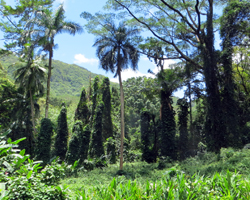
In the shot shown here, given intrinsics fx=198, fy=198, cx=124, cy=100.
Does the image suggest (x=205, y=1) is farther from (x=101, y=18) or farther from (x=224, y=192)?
(x=224, y=192)

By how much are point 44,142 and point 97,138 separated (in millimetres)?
5921

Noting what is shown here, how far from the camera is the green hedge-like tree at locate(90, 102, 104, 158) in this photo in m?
22.1

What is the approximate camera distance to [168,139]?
62.8 feet

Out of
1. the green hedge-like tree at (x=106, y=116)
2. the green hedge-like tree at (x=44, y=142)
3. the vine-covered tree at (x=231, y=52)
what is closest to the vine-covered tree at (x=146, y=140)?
the green hedge-like tree at (x=106, y=116)

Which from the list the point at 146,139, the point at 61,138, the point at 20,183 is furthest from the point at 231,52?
the point at 61,138

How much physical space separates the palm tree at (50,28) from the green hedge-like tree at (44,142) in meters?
1.01

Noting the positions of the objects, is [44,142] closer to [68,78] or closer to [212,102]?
[212,102]

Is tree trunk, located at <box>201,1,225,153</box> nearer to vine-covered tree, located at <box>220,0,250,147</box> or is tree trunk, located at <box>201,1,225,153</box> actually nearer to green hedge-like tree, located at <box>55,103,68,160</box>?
vine-covered tree, located at <box>220,0,250,147</box>

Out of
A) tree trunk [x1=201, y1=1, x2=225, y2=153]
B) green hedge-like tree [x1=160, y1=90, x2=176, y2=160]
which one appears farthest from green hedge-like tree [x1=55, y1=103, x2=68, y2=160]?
tree trunk [x1=201, y1=1, x2=225, y2=153]

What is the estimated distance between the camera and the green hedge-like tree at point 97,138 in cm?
2206

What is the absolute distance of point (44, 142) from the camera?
61.8 feet

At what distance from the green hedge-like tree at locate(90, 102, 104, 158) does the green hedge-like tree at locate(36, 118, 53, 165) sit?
5.06m

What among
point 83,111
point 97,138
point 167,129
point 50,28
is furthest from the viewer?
point 83,111

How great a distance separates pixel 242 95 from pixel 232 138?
5.02 m
